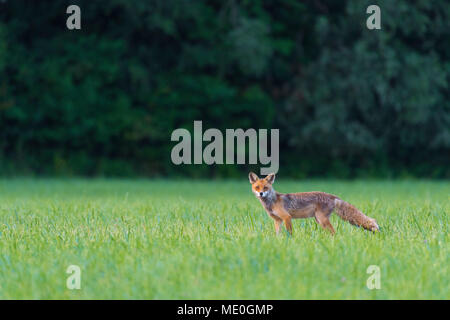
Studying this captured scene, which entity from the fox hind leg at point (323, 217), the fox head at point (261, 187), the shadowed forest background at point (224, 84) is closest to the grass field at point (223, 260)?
the fox hind leg at point (323, 217)

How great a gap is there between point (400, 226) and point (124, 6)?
69.3 feet

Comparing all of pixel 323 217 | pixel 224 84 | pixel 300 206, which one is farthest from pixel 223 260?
pixel 224 84

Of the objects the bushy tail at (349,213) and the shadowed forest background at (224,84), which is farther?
the shadowed forest background at (224,84)

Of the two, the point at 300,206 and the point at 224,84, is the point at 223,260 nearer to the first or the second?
the point at 300,206

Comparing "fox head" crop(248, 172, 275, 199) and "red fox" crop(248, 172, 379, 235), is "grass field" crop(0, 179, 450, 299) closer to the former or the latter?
"red fox" crop(248, 172, 379, 235)

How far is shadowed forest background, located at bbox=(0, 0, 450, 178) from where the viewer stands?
27.0 metres

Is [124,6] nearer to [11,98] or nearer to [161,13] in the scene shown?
[161,13]

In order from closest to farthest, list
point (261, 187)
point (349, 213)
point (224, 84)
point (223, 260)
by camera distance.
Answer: point (223, 260) < point (261, 187) < point (349, 213) < point (224, 84)

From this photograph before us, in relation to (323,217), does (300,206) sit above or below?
above

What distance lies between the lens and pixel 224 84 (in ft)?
94.5

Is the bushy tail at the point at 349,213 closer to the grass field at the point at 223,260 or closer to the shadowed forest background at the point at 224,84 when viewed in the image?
the grass field at the point at 223,260

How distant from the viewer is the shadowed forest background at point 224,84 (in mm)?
27000

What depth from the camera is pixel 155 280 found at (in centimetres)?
546
